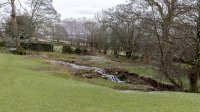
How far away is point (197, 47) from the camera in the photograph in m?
23.8

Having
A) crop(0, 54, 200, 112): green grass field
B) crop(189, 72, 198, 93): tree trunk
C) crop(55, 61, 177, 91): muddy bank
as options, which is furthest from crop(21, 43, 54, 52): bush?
crop(0, 54, 200, 112): green grass field

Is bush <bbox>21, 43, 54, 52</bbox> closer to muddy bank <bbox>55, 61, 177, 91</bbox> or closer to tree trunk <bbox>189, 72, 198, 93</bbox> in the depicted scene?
muddy bank <bbox>55, 61, 177, 91</bbox>

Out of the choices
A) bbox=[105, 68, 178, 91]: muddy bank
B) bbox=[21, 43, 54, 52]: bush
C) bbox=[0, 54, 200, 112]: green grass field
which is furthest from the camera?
bbox=[21, 43, 54, 52]: bush

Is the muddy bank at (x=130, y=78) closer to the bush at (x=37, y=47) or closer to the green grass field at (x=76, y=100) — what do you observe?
the green grass field at (x=76, y=100)

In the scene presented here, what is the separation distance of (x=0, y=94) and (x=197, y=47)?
13.9 metres

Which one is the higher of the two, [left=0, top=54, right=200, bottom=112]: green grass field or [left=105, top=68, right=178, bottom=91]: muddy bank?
[left=0, top=54, right=200, bottom=112]: green grass field

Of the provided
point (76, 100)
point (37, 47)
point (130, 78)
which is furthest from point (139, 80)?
point (37, 47)

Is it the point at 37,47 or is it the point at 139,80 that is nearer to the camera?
the point at 139,80

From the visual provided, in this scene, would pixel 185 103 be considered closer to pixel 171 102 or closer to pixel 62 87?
pixel 171 102

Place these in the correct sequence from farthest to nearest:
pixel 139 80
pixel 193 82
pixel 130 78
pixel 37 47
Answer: pixel 37 47
pixel 130 78
pixel 139 80
pixel 193 82

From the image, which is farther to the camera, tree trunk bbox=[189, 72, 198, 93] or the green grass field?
tree trunk bbox=[189, 72, 198, 93]

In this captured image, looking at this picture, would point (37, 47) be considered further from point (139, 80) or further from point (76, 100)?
point (76, 100)

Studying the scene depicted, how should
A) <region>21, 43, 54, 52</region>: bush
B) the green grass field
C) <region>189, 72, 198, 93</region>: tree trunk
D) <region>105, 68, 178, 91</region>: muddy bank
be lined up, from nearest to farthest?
the green grass field → <region>189, 72, 198, 93</region>: tree trunk → <region>105, 68, 178, 91</region>: muddy bank → <region>21, 43, 54, 52</region>: bush

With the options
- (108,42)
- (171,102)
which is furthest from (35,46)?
(171,102)
